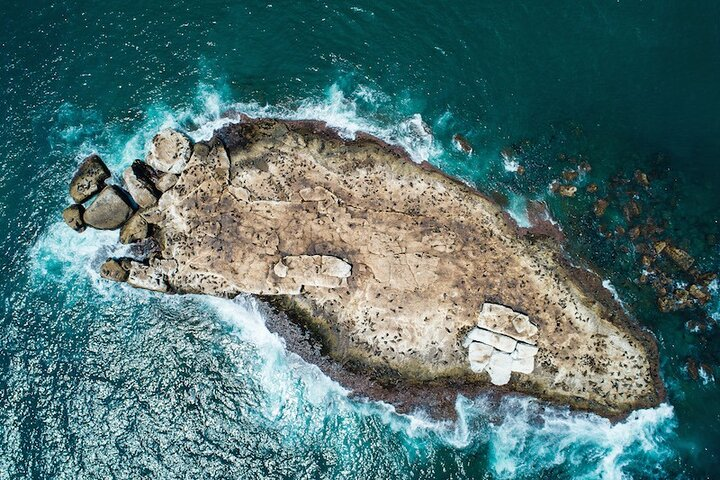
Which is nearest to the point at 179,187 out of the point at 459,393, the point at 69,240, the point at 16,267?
the point at 69,240

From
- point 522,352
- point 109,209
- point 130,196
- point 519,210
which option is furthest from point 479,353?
point 109,209

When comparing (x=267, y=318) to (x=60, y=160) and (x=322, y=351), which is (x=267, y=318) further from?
(x=60, y=160)

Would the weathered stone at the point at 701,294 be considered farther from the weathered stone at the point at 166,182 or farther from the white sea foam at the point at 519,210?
the weathered stone at the point at 166,182

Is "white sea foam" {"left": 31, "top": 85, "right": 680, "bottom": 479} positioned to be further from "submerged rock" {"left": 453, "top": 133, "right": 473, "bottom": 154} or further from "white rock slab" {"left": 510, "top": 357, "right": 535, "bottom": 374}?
"submerged rock" {"left": 453, "top": 133, "right": 473, "bottom": 154}

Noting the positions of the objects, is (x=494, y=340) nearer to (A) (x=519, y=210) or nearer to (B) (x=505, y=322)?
(B) (x=505, y=322)

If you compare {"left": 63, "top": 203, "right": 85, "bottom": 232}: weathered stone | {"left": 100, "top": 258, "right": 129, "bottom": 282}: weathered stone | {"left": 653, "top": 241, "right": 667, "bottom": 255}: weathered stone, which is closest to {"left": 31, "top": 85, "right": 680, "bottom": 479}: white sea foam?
{"left": 63, "top": 203, "right": 85, "bottom": 232}: weathered stone

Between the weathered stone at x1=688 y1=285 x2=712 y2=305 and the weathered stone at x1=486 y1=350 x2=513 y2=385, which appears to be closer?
the weathered stone at x1=486 y1=350 x2=513 y2=385
